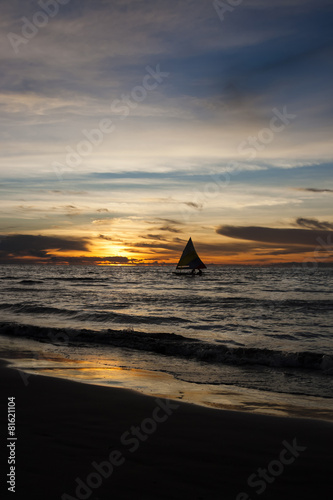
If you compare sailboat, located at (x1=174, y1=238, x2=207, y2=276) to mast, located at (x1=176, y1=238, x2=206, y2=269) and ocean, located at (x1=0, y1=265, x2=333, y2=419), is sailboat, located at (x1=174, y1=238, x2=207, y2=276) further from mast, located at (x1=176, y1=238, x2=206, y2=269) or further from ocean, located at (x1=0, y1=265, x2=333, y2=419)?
ocean, located at (x1=0, y1=265, x2=333, y2=419)

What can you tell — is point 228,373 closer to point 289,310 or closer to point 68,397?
point 68,397

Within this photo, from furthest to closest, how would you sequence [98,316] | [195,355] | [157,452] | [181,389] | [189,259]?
1. [189,259]
2. [98,316]
3. [195,355]
4. [181,389]
5. [157,452]

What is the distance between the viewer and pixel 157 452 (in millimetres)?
4363

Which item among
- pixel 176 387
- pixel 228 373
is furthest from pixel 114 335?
pixel 176 387

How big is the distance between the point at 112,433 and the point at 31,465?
1264 mm

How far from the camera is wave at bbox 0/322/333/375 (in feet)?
35.1

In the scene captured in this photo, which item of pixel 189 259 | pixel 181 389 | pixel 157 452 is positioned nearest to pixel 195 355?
pixel 181 389

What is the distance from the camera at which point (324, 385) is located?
8492mm

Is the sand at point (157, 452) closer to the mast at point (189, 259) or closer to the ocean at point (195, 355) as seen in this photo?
the ocean at point (195, 355)

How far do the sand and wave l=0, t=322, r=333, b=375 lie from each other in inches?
201

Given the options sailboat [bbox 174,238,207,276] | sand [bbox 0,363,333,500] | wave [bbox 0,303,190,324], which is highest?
sailboat [bbox 174,238,207,276]

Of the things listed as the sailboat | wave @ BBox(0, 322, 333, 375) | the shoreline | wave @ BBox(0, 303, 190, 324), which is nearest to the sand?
the shoreline

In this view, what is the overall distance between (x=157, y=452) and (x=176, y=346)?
321 inches

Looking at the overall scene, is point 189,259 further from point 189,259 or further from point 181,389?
point 181,389
